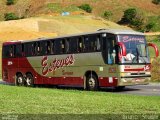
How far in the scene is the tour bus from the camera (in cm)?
2205

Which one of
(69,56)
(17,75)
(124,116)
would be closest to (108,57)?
(69,56)

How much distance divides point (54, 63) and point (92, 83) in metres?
3.63

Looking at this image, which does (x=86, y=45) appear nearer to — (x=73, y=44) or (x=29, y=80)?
(x=73, y=44)

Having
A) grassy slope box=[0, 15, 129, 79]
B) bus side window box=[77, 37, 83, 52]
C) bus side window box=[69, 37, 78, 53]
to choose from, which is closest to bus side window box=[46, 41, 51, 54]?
bus side window box=[69, 37, 78, 53]

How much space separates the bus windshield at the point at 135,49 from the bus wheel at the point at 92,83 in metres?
2.17

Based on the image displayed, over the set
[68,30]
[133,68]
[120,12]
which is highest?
[120,12]

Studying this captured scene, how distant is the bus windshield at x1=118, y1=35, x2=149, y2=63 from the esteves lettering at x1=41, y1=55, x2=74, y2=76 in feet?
12.0

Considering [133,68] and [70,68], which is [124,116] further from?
[70,68]

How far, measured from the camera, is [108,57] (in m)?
22.2

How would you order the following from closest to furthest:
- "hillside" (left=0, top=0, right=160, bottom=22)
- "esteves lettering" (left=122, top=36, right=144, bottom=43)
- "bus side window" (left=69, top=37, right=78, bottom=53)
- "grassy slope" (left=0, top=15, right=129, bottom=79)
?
Result: "esteves lettering" (left=122, top=36, right=144, bottom=43) < "bus side window" (left=69, top=37, right=78, bottom=53) < "grassy slope" (left=0, top=15, right=129, bottom=79) < "hillside" (left=0, top=0, right=160, bottom=22)

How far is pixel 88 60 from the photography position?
23438mm

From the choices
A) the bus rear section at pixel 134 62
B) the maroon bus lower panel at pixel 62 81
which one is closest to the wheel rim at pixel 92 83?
the maroon bus lower panel at pixel 62 81

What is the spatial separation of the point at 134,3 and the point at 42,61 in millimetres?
105630

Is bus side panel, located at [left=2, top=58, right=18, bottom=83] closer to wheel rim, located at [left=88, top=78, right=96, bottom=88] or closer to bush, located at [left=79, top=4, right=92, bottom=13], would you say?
wheel rim, located at [left=88, top=78, right=96, bottom=88]
